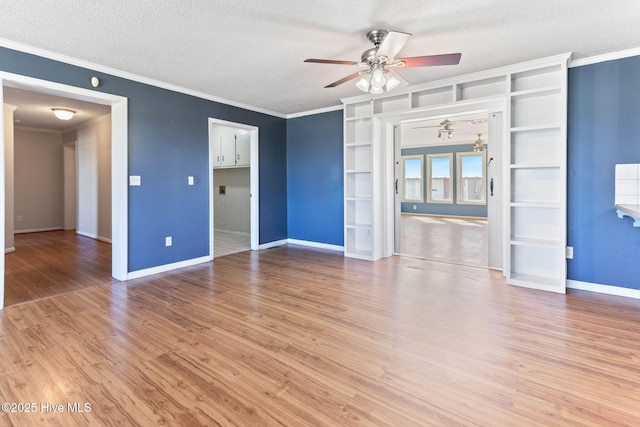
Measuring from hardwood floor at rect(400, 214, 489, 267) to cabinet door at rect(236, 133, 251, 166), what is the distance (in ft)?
11.1

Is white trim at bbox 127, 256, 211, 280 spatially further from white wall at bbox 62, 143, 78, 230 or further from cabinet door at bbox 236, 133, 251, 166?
white wall at bbox 62, 143, 78, 230

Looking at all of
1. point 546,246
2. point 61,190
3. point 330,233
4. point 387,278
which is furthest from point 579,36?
point 61,190

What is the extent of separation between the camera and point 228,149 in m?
6.55

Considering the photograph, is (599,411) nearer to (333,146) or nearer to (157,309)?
(157,309)

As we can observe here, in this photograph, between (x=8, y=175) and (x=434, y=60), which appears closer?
(x=434, y=60)

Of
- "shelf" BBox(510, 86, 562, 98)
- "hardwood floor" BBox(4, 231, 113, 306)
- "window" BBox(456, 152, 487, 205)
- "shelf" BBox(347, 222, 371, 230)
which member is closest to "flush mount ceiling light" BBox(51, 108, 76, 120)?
"hardwood floor" BBox(4, 231, 113, 306)

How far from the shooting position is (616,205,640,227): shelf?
2.56 meters

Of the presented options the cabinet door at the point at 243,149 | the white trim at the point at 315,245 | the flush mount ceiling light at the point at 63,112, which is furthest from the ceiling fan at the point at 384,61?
the flush mount ceiling light at the point at 63,112

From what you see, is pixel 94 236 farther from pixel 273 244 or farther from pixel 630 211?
pixel 630 211

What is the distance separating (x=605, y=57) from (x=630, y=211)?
161cm

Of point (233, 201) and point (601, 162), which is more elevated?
point (601, 162)

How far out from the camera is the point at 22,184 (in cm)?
719

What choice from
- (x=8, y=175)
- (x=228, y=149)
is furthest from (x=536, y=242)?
(x=8, y=175)

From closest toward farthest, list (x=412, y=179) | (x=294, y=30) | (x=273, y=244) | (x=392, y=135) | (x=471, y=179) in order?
(x=294, y=30) < (x=392, y=135) < (x=273, y=244) < (x=471, y=179) < (x=412, y=179)
